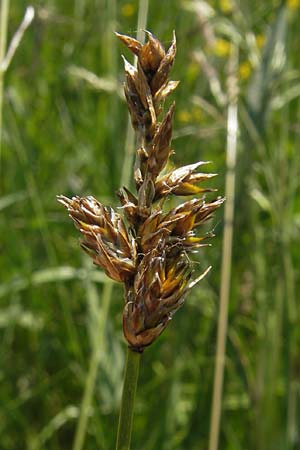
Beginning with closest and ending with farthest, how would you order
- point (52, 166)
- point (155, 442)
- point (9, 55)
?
point (9, 55) < point (155, 442) < point (52, 166)

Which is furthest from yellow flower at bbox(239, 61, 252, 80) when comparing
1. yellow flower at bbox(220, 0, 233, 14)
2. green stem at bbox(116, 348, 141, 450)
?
green stem at bbox(116, 348, 141, 450)

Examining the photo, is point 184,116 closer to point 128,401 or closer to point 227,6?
point 227,6

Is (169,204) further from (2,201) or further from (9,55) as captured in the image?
(9,55)

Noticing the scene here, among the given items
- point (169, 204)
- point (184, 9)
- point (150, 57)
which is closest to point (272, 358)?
point (169, 204)

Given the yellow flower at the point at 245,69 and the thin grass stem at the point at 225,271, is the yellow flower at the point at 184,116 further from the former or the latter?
the thin grass stem at the point at 225,271

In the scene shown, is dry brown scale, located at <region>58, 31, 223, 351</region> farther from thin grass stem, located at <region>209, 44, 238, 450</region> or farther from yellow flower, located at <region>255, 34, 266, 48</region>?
yellow flower, located at <region>255, 34, 266, 48</region>

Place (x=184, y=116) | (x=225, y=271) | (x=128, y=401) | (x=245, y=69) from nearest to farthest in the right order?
(x=128, y=401), (x=225, y=271), (x=184, y=116), (x=245, y=69)

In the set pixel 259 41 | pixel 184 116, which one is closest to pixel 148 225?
pixel 184 116

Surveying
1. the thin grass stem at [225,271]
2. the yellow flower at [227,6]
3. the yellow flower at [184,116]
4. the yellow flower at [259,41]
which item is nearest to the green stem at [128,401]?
the thin grass stem at [225,271]
